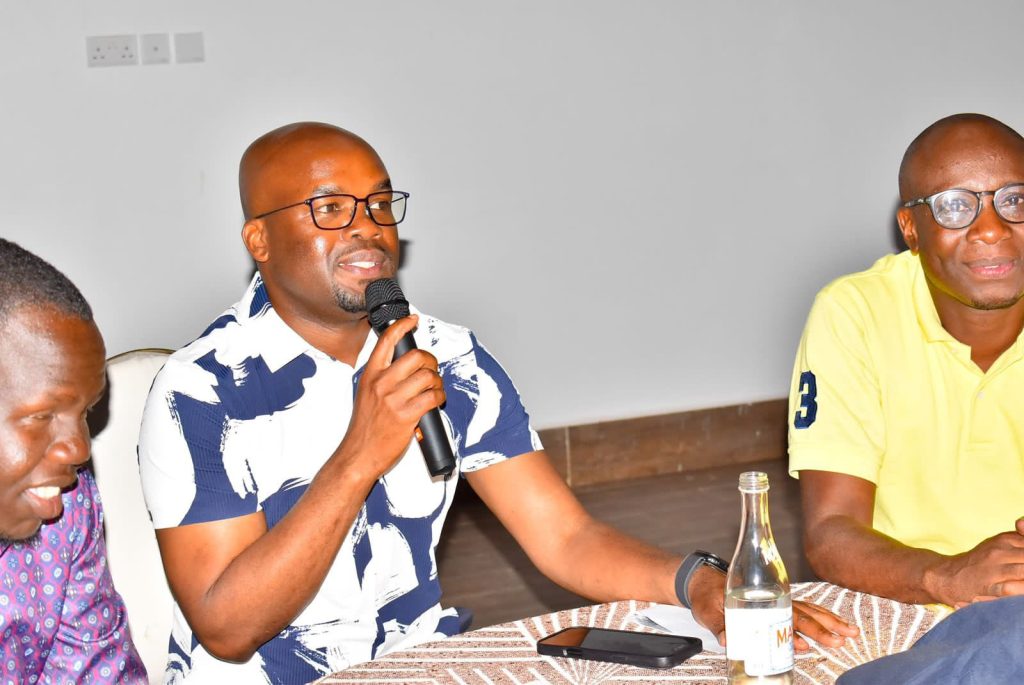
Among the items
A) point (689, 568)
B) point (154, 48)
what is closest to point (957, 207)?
point (689, 568)

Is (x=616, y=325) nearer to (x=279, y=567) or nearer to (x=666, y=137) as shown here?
(x=666, y=137)

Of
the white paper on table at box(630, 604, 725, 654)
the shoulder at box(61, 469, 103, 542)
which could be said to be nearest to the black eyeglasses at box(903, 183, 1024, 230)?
the white paper on table at box(630, 604, 725, 654)

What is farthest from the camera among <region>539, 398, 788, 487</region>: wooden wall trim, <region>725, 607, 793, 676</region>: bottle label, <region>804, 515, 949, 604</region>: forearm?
<region>539, 398, 788, 487</region>: wooden wall trim

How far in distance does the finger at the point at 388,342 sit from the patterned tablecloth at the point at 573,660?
0.42 meters

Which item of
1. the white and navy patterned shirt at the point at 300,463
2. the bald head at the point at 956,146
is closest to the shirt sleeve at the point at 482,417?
the white and navy patterned shirt at the point at 300,463

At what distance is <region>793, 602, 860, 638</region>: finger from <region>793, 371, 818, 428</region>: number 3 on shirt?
667 millimetres

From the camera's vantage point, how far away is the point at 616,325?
5633 mm

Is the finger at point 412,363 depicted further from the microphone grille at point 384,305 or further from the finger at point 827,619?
the finger at point 827,619

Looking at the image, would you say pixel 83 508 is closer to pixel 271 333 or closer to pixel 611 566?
pixel 271 333

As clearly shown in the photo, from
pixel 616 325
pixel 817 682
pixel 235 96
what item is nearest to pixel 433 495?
pixel 817 682

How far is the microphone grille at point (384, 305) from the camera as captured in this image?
1960mm

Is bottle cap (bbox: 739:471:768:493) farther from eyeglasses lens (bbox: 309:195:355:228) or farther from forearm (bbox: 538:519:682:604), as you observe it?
eyeglasses lens (bbox: 309:195:355:228)

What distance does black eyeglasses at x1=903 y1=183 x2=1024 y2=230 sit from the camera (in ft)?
7.41

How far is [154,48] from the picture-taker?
4.68 meters
